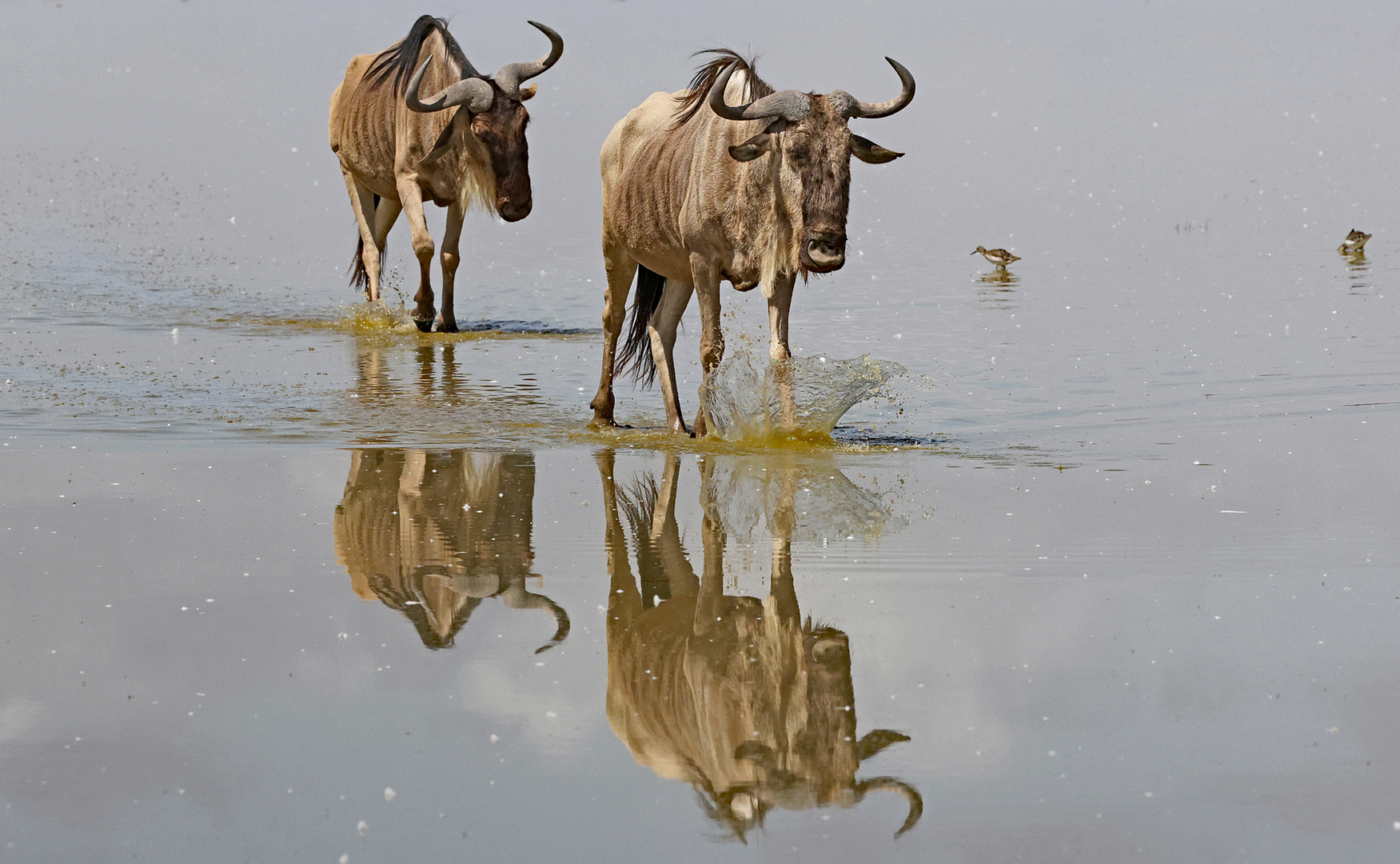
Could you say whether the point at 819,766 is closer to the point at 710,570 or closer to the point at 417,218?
the point at 710,570

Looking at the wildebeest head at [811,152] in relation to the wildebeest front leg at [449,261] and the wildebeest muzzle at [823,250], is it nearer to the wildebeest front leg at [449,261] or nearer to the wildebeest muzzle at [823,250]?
the wildebeest muzzle at [823,250]

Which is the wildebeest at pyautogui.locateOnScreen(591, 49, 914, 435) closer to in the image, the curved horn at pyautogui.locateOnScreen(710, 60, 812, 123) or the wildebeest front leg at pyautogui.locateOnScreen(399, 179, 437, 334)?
the curved horn at pyautogui.locateOnScreen(710, 60, 812, 123)

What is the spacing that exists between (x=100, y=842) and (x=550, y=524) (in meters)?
3.08

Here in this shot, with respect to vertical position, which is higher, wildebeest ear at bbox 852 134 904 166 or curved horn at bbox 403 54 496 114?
curved horn at bbox 403 54 496 114

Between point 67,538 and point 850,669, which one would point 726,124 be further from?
point 850,669

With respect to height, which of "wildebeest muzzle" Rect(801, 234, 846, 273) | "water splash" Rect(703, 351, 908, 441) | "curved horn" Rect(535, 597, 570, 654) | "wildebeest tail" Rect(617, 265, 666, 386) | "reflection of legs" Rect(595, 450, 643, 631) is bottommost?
"curved horn" Rect(535, 597, 570, 654)

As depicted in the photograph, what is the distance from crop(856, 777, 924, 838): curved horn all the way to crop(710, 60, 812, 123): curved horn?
4583mm

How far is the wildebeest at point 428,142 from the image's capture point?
1293 cm

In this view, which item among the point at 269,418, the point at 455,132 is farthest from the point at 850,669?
the point at 455,132

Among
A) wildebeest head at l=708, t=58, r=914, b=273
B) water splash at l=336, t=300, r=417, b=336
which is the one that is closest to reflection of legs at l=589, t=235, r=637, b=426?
wildebeest head at l=708, t=58, r=914, b=273

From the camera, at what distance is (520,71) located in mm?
13016

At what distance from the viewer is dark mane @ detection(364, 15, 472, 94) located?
45.8ft

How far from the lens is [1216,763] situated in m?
3.80

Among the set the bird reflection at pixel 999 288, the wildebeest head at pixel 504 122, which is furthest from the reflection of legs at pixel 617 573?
the bird reflection at pixel 999 288
